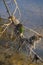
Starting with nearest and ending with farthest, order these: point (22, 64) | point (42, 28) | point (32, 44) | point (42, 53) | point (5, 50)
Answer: point (32, 44) → point (22, 64) → point (5, 50) → point (42, 53) → point (42, 28)

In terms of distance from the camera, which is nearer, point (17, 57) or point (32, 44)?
point (32, 44)

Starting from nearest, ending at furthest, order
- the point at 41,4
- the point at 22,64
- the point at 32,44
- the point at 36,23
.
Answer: the point at 32,44
the point at 22,64
the point at 36,23
the point at 41,4

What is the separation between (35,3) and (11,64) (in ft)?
16.1

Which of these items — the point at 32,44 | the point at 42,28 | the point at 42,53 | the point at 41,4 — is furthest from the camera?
the point at 41,4

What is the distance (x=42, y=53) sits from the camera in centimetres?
700

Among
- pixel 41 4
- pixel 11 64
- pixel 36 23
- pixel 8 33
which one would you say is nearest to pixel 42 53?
pixel 8 33

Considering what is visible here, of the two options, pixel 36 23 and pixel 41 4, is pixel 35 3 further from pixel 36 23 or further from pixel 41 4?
pixel 36 23

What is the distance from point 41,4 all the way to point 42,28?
2.12 metres

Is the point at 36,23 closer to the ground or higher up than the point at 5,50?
closer to the ground

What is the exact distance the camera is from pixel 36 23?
8859mm

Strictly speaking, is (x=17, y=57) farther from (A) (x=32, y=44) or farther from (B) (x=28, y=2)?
(B) (x=28, y=2)

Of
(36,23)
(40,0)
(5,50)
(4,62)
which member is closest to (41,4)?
(40,0)

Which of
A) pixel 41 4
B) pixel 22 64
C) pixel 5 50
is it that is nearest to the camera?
pixel 22 64

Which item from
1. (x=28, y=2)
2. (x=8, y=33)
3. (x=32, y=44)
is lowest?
(x=28, y=2)
